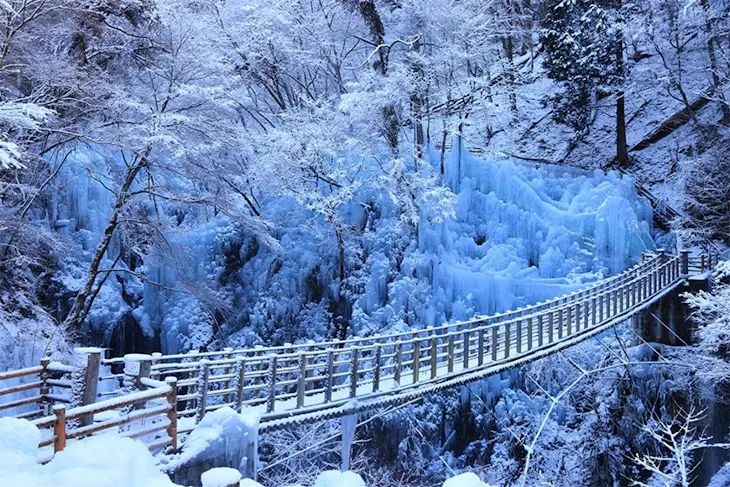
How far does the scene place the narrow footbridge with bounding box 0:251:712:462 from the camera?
245 inches

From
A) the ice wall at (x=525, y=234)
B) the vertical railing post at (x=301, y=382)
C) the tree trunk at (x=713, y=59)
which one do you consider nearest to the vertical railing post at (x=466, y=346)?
the vertical railing post at (x=301, y=382)

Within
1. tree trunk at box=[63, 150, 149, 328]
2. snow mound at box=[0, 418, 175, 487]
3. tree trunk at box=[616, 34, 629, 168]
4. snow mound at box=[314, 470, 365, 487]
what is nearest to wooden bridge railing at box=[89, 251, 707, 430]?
tree trunk at box=[63, 150, 149, 328]

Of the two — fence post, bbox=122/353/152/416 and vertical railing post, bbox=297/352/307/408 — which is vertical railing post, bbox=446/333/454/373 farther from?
fence post, bbox=122/353/152/416

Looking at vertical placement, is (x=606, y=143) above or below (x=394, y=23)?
below

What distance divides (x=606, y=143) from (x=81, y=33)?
1584cm

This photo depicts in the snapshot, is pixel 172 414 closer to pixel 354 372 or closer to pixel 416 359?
pixel 354 372

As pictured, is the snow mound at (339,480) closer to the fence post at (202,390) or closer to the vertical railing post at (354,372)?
the fence post at (202,390)

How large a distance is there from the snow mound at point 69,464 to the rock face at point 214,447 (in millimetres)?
1886

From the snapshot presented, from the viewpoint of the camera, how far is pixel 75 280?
54.7ft

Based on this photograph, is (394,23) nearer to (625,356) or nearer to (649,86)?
(649,86)

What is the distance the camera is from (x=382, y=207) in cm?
1762

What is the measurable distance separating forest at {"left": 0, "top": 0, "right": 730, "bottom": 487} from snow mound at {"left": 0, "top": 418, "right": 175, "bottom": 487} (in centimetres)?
736

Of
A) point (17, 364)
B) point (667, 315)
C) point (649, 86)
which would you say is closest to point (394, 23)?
point (649, 86)

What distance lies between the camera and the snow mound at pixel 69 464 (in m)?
3.63
